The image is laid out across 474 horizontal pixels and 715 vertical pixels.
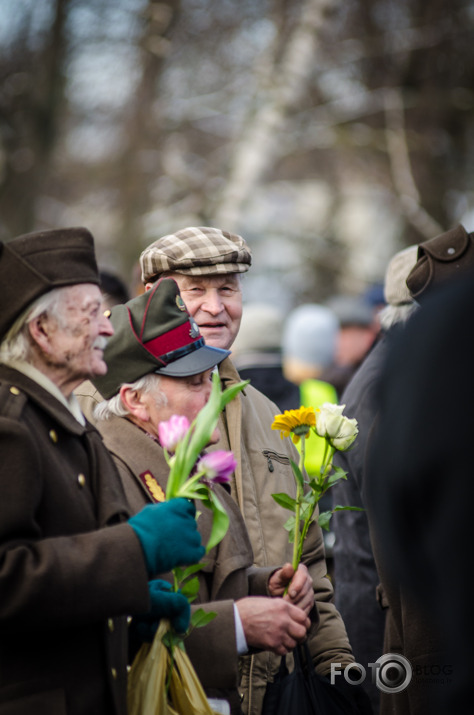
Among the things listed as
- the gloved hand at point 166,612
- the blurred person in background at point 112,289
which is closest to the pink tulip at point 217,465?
the gloved hand at point 166,612

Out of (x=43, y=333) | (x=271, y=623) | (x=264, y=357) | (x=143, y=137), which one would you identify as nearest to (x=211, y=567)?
(x=271, y=623)

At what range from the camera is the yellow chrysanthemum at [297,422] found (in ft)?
9.12

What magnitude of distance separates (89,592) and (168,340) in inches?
40.1

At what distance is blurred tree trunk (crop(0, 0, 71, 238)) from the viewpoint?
10930 millimetres

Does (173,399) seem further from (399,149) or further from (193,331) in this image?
(399,149)

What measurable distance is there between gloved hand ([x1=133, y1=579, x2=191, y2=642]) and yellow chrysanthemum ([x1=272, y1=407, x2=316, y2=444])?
2.10 ft

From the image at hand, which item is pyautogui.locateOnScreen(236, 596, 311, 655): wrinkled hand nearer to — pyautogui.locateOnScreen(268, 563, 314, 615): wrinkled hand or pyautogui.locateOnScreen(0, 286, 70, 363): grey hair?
pyautogui.locateOnScreen(268, 563, 314, 615): wrinkled hand

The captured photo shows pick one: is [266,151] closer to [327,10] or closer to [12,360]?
[327,10]

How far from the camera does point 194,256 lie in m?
3.46

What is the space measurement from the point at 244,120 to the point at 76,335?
30.1ft

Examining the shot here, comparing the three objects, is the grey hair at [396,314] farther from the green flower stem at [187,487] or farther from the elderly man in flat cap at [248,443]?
the green flower stem at [187,487]

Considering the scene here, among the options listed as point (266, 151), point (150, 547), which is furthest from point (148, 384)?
point (266, 151)

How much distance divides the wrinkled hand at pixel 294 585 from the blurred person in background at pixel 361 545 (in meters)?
1.10

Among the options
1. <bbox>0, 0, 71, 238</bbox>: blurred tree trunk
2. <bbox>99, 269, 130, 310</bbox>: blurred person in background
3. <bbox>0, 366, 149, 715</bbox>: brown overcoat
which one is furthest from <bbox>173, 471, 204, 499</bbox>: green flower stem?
<bbox>0, 0, 71, 238</bbox>: blurred tree trunk
